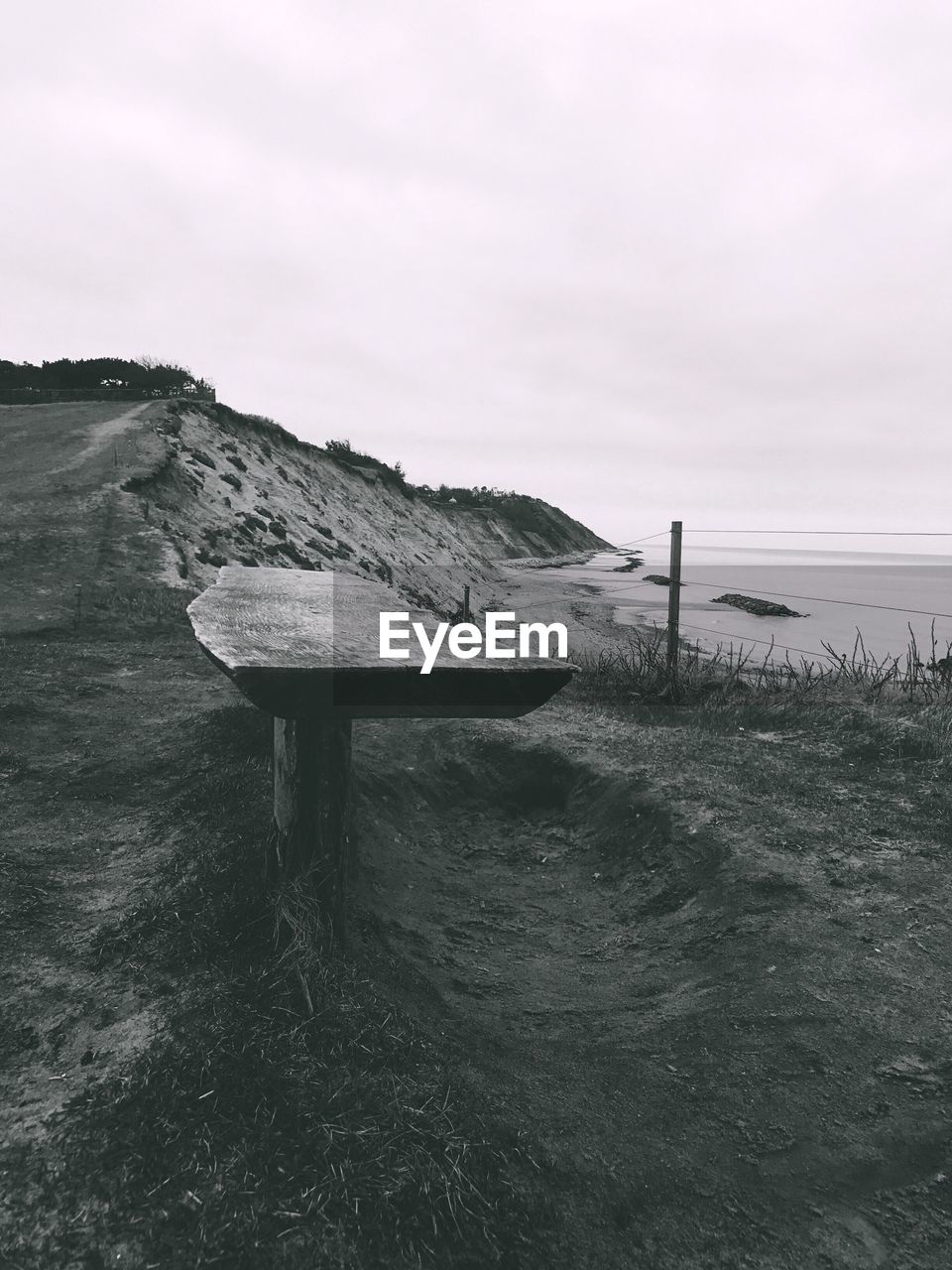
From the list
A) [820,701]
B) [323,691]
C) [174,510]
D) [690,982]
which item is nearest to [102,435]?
[174,510]

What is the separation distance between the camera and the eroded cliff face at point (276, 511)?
44.1 feet

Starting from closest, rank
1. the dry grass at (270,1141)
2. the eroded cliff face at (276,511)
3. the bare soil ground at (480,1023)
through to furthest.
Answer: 1. the dry grass at (270,1141)
2. the bare soil ground at (480,1023)
3. the eroded cliff face at (276,511)

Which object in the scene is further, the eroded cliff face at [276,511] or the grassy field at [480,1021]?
the eroded cliff face at [276,511]

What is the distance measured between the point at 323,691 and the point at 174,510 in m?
12.6

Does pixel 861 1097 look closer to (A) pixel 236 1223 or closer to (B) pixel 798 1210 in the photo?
(B) pixel 798 1210

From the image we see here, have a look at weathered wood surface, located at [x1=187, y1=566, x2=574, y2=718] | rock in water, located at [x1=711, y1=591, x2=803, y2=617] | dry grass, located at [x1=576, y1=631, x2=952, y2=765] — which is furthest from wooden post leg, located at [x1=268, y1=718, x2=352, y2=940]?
rock in water, located at [x1=711, y1=591, x2=803, y2=617]

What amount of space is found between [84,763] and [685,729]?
481 centimetres


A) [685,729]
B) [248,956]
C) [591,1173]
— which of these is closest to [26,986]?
[248,956]

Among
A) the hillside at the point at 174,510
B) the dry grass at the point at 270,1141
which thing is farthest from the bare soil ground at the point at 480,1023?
the hillside at the point at 174,510

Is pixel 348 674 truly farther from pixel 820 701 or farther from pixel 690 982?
pixel 820 701

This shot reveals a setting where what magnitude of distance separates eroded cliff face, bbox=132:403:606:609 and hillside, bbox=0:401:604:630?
4 centimetres

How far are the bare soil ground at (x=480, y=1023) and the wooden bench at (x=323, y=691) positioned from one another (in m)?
0.37

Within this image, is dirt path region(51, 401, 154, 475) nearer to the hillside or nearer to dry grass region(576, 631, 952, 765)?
the hillside

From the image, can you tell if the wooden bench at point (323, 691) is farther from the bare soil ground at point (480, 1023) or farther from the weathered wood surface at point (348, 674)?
the bare soil ground at point (480, 1023)
